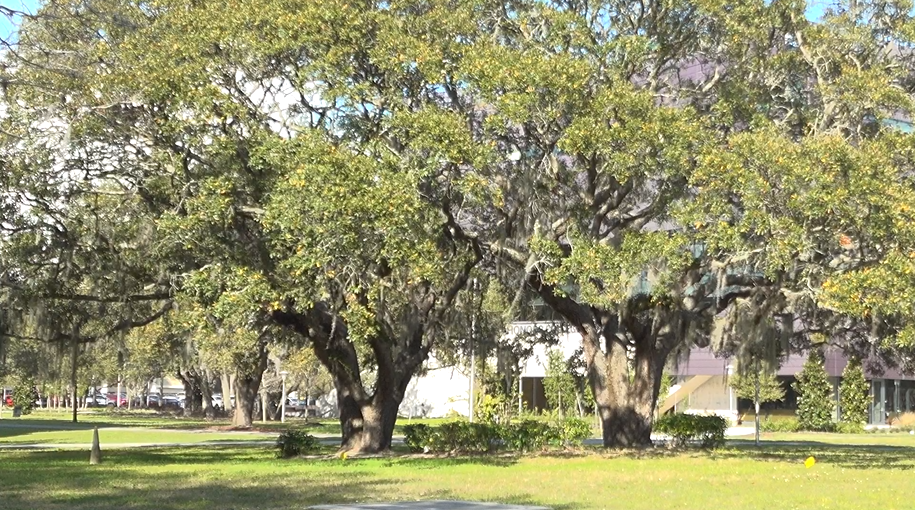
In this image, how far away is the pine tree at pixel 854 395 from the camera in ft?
190

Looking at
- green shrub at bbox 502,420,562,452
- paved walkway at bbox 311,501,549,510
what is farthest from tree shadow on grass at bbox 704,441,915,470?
paved walkway at bbox 311,501,549,510

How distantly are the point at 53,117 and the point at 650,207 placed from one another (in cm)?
1371

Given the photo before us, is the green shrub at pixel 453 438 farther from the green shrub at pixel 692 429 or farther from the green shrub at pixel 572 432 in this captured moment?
the green shrub at pixel 692 429

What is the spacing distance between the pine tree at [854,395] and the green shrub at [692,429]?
25287 mm

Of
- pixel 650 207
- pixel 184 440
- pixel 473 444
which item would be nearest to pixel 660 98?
pixel 650 207

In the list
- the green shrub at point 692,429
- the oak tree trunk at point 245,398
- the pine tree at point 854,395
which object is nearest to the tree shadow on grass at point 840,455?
the green shrub at point 692,429

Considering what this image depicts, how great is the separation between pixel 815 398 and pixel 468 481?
39.6m

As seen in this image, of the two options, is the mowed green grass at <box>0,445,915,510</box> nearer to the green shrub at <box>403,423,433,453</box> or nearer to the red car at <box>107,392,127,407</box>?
the green shrub at <box>403,423,433,453</box>

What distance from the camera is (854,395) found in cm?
5831

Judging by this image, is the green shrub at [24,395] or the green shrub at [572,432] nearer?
the green shrub at [572,432]

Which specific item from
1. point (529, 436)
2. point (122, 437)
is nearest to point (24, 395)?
point (122, 437)

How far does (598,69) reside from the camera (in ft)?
89.6

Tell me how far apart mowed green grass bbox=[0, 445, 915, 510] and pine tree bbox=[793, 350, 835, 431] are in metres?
26.6

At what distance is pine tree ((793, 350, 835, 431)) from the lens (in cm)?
5750
